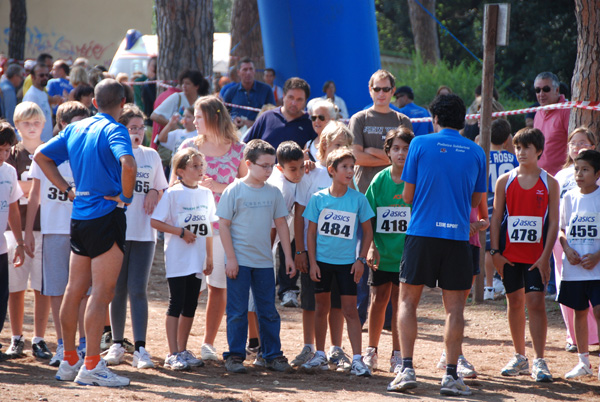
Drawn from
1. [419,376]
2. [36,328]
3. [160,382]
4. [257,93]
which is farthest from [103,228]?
[257,93]

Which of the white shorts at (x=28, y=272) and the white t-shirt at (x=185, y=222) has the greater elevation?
the white t-shirt at (x=185, y=222)

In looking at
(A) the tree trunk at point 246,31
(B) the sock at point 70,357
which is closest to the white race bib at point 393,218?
(B) the sock at point 70,357

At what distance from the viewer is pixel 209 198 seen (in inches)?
243

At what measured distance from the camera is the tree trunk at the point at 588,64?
324 inches

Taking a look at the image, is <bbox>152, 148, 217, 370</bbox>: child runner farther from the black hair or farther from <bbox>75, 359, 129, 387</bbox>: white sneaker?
the black hair

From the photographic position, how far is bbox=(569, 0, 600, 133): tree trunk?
324 inches

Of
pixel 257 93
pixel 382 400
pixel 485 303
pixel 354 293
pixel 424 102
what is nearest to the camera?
pixel 382 400

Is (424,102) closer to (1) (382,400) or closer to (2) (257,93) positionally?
(2) (257,93)

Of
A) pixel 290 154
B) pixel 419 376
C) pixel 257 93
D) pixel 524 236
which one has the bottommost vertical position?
pixel 419 376

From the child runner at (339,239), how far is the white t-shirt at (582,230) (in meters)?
1.53

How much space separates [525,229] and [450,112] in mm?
1197

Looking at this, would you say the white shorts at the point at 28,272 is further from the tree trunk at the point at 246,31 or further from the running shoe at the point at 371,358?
the tree trunk at the point at 246,31

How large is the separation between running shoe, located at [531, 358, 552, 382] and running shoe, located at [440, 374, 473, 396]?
0.76 m

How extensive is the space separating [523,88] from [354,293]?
2353 centimetres
